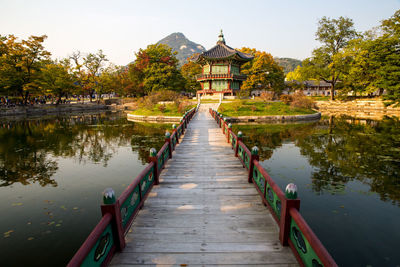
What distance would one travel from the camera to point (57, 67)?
4609 centimetres

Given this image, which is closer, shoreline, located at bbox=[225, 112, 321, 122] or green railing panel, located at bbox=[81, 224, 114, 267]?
green railing panel, located at bbox=[81, 224, 114, 267]

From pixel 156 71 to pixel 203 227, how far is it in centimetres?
4459

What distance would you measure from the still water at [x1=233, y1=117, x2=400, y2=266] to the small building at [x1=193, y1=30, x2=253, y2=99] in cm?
2632

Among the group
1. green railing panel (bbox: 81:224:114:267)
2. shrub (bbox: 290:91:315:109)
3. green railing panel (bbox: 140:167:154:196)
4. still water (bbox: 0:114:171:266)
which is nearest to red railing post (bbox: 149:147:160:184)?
green railing panel (bbox: 140:167:154:196)

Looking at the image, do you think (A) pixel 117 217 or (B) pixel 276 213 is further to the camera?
(B) pixel 276 213

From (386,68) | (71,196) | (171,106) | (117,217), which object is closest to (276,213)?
(117,217)

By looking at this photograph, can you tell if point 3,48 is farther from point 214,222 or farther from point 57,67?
point 214,222

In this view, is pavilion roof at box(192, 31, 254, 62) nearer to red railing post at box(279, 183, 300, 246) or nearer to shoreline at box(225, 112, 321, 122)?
shoreline at box(225, 112, 321, 122)

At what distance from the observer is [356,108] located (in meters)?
42.2

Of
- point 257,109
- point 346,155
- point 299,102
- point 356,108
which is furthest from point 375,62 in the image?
point 346,155

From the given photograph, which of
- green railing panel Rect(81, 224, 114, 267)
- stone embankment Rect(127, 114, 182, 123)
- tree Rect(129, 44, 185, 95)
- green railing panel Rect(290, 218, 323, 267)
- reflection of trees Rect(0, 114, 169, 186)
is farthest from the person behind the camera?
tree Rect(129, 44, 185, 95)

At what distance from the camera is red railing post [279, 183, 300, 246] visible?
3.22 meters

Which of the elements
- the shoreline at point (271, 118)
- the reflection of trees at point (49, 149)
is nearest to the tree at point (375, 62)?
→ the shoreline at point (271, 118)

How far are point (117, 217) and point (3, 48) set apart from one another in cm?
4869
